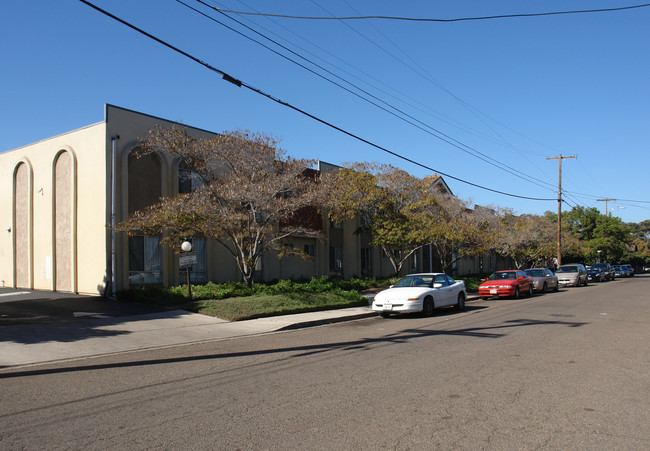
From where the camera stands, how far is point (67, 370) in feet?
29.7

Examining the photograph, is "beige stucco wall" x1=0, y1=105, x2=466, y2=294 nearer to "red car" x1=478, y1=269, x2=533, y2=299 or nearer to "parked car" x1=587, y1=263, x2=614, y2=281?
"red car" x1=478, y1=269, x2=533, y2=299

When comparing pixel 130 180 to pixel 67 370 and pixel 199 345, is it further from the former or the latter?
pixel 67 370

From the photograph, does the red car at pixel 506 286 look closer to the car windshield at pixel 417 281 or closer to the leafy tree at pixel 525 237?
the car windshield at pixel 417 281

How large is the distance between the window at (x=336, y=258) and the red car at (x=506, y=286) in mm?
9683

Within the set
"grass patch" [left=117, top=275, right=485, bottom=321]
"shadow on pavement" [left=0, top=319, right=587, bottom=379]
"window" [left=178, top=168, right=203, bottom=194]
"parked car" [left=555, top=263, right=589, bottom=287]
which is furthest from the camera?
"parked car" [left=555, top=263, right=589, bottom=287]

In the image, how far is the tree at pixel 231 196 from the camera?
59.4 feet

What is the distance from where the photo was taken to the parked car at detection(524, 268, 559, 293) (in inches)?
1158

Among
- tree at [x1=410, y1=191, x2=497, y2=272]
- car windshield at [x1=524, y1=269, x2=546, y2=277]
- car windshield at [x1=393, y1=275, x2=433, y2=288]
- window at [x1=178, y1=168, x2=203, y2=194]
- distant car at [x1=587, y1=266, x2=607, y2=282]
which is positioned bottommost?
distant car at [x1=587, y1=266, x2=607, y2=282]

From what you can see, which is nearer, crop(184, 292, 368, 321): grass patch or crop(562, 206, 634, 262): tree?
crop(184, 292, 368, 321): grass patch

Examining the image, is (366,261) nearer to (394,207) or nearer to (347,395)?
(394,207)

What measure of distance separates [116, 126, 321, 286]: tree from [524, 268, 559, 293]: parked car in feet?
50.8

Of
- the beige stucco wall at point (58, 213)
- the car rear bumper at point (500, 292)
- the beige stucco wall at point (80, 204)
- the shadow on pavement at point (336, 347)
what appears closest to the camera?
the shadow on pavement at point (336, 347)

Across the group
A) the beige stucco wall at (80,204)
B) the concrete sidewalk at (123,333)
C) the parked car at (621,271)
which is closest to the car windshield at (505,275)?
the concrete sidewalk at (123,333)

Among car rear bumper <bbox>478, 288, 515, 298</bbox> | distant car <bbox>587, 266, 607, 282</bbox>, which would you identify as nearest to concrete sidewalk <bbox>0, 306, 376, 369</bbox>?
car rear bumper <bbox>478, 288, 515, 298</bbox>
